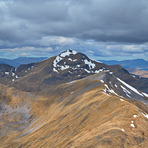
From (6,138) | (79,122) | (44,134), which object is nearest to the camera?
(79,122)

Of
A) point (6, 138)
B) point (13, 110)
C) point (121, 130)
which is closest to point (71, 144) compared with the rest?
point (121, 130)

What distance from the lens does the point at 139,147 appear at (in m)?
52.4

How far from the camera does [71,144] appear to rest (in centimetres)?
6269

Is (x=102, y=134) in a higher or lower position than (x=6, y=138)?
higher

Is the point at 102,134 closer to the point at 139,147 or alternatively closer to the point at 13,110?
the point at 139,147

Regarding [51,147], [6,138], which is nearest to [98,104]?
[51,147]

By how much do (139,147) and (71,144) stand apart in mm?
26466

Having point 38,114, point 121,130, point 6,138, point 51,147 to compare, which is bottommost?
point 6,138

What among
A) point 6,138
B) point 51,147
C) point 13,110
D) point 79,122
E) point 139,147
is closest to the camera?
point 139,147

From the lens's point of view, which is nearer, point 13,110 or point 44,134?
point 44,134

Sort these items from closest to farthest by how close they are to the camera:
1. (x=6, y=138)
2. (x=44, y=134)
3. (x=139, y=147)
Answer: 1. (x=139, y=147)
2. (x=44, y=134)
3. (x=6, y=138)

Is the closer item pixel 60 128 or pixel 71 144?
pixel 71 144

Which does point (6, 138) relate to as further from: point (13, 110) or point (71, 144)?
point (71, 144)

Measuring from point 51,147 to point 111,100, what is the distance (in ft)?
142
